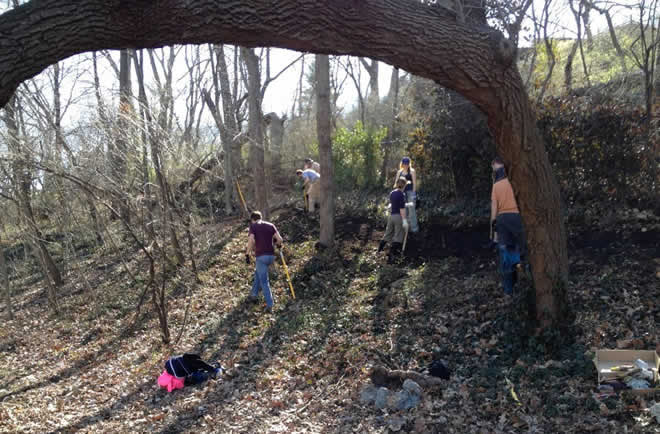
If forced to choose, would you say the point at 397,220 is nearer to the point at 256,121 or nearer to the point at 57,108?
the point at 256,121

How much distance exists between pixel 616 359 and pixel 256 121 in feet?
31.2

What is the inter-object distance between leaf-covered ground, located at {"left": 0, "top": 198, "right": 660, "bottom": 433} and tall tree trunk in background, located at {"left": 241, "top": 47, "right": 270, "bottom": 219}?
161cm

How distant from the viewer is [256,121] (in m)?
12.9

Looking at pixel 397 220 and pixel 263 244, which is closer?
pixel 263 244

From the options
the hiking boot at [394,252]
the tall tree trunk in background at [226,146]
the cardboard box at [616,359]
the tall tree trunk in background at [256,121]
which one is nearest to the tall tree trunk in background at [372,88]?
the tall tree trunk in background at [226,146]

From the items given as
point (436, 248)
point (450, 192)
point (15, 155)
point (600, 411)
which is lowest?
point (600, 411)

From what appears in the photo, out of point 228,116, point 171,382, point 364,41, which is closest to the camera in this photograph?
point 364,41

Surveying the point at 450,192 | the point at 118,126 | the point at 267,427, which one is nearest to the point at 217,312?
the point at 118,126

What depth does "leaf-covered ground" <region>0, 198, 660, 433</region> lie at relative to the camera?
19.1ft

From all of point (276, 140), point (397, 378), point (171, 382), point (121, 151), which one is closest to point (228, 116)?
point (276, 140)

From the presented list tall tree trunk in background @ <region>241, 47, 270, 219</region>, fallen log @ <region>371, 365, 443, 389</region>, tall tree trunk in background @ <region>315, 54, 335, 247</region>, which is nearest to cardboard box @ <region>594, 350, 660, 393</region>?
fallen log @ <region>371, 365, 443, 389</region>

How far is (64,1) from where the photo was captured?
381cm

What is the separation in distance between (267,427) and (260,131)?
8.22m

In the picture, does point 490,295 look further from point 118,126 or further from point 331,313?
point 118,126
